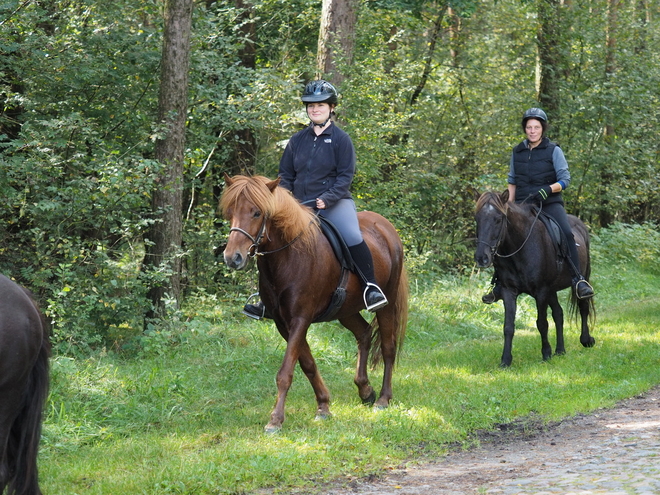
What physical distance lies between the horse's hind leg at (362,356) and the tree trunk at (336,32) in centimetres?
645

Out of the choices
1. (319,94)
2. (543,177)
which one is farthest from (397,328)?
(543,177)

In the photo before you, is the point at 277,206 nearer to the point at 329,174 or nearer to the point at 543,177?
the point at 329,174

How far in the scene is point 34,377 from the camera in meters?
4.59

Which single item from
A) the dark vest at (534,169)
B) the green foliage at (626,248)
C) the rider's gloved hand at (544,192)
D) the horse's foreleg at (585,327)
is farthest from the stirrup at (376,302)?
the green foliage at (626,248)

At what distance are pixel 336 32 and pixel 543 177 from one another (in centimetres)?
510

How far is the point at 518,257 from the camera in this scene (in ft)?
33.3

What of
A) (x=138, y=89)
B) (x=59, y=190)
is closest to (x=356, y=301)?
(x=59, y=190)

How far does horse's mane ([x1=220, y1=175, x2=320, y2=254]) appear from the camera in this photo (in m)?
6.53

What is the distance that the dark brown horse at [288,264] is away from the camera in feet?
21.4

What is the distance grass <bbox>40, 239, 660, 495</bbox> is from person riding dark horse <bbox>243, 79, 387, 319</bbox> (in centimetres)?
120

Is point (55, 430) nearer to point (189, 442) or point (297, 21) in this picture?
point (189, 442)

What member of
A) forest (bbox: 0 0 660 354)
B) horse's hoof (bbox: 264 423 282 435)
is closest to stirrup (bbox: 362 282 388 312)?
horse's hoof (bbox: 264 423 282 435)

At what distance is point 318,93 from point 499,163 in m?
14.1

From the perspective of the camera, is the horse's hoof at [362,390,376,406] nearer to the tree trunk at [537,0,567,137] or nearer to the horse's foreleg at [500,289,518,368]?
the horse's foreleg at [500,289,518,368]
